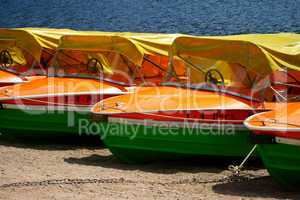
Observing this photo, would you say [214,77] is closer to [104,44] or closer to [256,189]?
[256,189]

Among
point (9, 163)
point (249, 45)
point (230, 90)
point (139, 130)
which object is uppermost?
point (249, 45)

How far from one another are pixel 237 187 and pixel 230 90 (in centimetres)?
187

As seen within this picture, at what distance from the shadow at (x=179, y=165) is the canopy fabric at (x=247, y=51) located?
1.60 m

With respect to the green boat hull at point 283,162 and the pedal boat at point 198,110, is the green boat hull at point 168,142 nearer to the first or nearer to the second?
the pedal boat at point 198,110

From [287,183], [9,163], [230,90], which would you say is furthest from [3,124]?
[287,183]

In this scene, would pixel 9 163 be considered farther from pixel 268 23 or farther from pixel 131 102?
pixel 268 23

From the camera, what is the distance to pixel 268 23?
1452 inches

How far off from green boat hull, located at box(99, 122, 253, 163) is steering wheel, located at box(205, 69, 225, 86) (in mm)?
933

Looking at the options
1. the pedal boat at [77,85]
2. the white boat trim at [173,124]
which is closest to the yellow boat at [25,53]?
the pedal boat at [77,85]

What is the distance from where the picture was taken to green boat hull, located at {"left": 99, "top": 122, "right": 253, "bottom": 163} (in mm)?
10414

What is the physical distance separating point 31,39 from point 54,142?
7.77ft

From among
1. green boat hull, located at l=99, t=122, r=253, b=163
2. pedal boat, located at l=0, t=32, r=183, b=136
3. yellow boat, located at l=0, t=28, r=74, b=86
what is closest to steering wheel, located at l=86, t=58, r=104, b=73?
pedal boat, located at l=0, t=32, r=183, b=136

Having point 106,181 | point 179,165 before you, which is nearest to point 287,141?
point 179,165

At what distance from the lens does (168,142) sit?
10.7 meters
